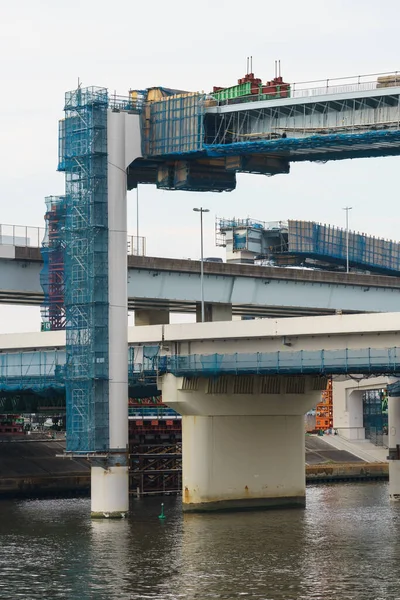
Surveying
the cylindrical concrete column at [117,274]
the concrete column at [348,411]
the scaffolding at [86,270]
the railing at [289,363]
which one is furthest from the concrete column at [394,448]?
the concrete column at [348,411]

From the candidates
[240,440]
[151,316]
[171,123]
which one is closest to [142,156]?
[171,123]

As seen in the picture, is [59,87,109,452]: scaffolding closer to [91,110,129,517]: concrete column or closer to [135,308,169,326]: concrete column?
[91,110,129,517]: concrete column

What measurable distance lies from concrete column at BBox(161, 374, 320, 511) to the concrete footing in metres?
5.90

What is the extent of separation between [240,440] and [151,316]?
996 inches

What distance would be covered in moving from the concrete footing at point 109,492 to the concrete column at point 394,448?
2726cm

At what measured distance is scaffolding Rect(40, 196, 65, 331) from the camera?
351 feet

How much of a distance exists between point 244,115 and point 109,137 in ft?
A: 30.5

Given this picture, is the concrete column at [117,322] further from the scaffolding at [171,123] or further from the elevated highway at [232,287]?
the elevated highway at [232,287]

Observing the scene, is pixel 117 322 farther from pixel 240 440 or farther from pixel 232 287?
pixel 232 287

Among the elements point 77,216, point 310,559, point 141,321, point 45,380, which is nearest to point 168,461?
point 141,321

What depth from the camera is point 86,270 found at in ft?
296

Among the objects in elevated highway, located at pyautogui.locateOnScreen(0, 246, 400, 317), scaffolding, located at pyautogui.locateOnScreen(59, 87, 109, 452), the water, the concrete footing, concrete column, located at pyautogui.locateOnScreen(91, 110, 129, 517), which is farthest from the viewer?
elevated highway, located at pyautogui.locateOnScreen(0, 246, 400, 317)

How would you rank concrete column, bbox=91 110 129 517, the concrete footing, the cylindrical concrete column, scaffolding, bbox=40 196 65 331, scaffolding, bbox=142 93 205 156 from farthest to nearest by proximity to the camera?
scaffolding, bbox=40 196 65 331, scaffolding, bbox=142 93 205 156, the cylindrical concrete column, concrete column, bbox=91 110 129 517, the concrete footing

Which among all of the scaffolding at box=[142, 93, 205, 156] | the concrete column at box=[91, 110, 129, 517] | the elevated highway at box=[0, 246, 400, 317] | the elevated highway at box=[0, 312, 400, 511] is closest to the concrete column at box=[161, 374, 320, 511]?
the elevated highway at box=[0, 312, 400, 511]
